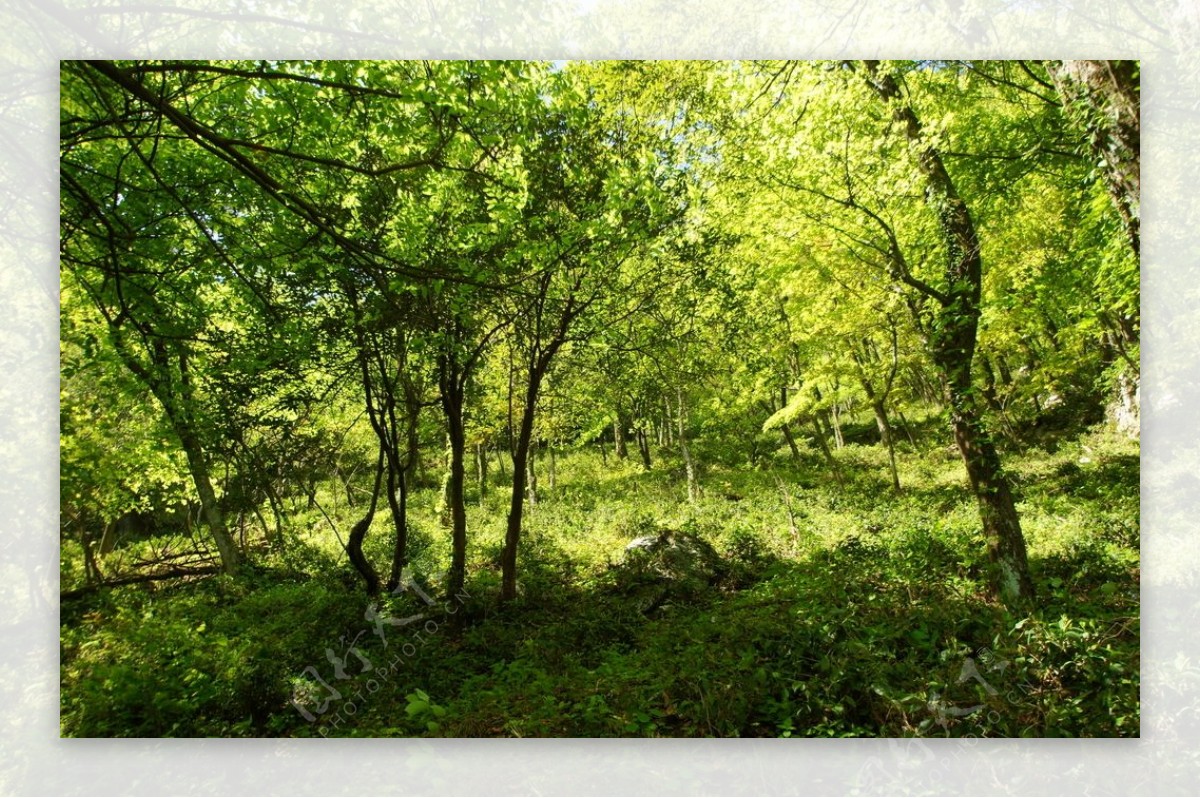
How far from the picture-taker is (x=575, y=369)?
17.8 feet

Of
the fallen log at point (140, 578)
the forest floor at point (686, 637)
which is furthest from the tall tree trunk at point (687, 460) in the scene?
the fallen log at point (140, 578)

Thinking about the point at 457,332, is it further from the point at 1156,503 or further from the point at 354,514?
the point at 1156,503

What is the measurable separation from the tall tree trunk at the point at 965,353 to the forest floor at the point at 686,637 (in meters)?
0.19

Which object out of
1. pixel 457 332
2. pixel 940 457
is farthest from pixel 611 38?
pixel 940 457

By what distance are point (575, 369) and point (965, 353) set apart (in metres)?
3.38

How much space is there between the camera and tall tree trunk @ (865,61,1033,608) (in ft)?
11.6

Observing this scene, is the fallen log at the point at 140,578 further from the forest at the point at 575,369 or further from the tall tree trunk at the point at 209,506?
the tall tree trunk at the point at 209,506

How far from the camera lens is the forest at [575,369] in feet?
9.48

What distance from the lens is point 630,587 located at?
15.5 ft

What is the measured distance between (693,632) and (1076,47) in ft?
14.9

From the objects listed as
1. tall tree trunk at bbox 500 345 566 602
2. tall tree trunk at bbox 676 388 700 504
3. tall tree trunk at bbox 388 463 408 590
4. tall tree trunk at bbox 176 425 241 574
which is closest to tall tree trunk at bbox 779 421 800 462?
tall tree trunk at bbox 676 388 700 504

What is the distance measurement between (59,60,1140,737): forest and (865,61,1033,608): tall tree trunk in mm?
26

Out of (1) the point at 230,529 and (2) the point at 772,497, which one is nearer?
(1) the point at 230,529

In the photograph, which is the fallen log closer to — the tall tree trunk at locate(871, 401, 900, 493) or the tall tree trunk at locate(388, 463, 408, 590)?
the tall tree trunk at locate(388, 463, 408, 590)
